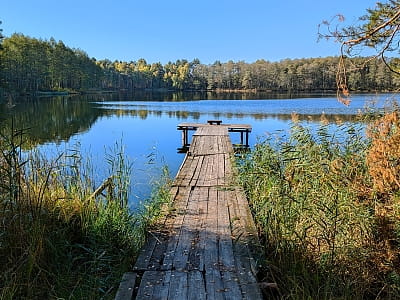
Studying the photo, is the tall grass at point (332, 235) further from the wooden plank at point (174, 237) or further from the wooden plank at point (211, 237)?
the wooden plank at point (174, 237)

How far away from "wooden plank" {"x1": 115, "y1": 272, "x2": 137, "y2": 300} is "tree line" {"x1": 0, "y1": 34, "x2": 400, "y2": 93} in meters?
36.6

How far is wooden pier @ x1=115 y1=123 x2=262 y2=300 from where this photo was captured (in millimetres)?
2469

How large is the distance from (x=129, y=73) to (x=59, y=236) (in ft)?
302

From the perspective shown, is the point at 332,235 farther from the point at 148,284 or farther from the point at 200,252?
the point at 148,284

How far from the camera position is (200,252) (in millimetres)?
3070

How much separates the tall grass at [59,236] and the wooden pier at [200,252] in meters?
0.35

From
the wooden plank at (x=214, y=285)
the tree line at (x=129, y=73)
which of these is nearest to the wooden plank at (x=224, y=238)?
the wooden plank at (x=214, y=285)

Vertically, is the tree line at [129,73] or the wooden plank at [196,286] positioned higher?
the tree line at [129,73]

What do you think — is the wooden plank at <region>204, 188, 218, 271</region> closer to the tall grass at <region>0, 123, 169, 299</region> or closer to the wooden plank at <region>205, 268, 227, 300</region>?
the wooden plank at <region>205, 268, 227, 300</region>

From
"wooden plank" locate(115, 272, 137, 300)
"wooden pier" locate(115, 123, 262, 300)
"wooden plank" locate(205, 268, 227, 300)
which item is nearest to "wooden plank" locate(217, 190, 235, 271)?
"wooden pier" locate(115, 123, 262, 300)

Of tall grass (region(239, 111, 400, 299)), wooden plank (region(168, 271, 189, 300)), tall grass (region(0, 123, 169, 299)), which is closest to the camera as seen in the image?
wooden plank (region(168, 271, 189, 300))

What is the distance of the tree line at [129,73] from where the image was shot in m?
47.8

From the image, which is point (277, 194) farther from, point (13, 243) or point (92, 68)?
point (92, 68)

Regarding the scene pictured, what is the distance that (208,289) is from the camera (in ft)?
8.08
